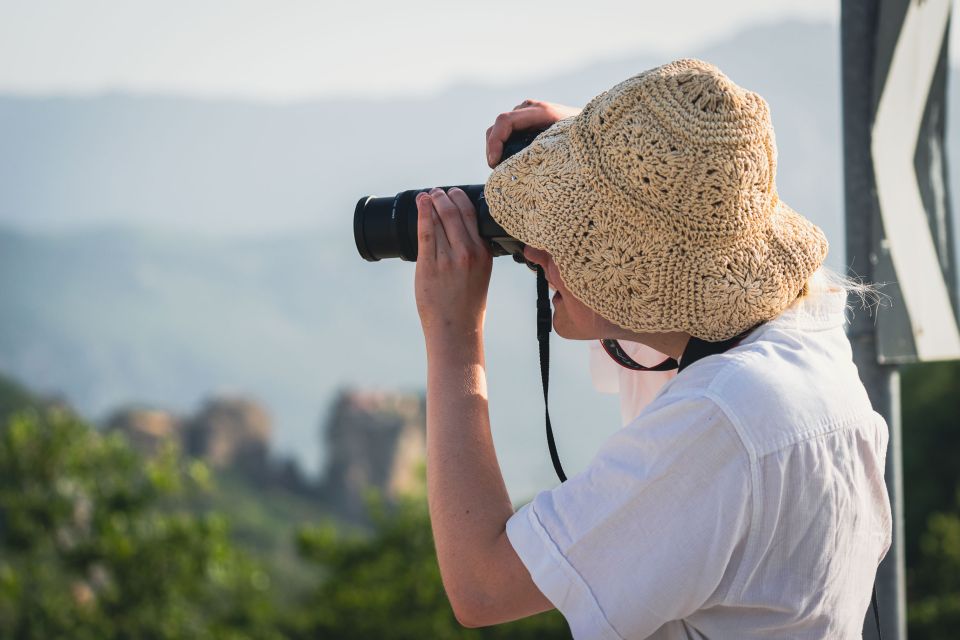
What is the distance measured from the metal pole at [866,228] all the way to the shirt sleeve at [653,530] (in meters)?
0.75

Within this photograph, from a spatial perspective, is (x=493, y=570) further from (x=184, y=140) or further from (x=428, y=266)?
(x=184, y=140)

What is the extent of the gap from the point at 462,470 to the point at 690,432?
298 mm

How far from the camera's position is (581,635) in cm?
107

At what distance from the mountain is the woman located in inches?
595

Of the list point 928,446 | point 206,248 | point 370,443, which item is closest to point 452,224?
point 928,446

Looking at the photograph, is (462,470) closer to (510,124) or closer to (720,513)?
(720,513)

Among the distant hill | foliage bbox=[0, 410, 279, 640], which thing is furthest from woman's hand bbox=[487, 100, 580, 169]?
the distant hill

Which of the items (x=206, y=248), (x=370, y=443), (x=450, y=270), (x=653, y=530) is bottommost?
(x=370, y=443)

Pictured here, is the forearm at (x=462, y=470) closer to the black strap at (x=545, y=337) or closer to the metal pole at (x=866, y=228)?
the black strap at (x=545, y=337)

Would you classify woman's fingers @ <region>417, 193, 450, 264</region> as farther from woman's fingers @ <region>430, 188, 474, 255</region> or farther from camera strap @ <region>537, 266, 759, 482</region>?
camera strap @ <region>537, 266, 759, 482</region>

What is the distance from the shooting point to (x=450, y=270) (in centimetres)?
133

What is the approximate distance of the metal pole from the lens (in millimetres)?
1672

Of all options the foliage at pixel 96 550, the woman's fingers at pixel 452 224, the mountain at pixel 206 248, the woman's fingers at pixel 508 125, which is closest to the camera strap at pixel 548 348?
the woman's fingers at pixel 452 224

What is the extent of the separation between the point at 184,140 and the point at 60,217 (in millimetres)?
4914
